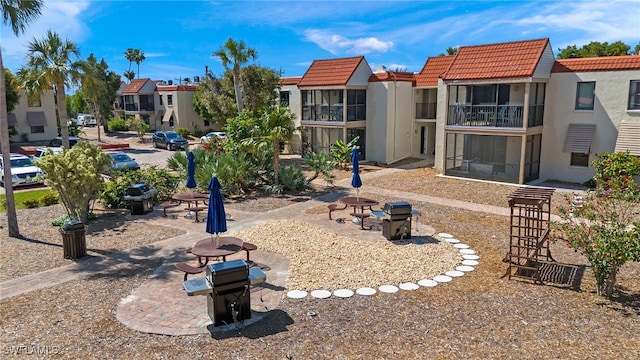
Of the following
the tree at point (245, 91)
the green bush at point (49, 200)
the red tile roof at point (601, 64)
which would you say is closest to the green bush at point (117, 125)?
the tree at point (245, 91)

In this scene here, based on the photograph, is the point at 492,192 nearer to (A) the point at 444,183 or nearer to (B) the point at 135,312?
(A) the point at 444,183

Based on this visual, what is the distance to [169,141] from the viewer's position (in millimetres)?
44938

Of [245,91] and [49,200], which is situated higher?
[245,91]

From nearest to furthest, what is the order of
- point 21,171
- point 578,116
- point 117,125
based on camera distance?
point 578,116
point 21,171
point 117,125

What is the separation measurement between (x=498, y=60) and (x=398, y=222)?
1546 centimetres

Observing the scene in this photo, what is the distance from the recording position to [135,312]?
945 cm

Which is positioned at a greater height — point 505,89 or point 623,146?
point 505,89

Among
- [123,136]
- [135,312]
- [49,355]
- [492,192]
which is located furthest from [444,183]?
[123,136]

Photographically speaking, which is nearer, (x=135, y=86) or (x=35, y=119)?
(x=35, y=119)

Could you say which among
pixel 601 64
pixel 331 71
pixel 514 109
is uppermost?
pixel 331 71

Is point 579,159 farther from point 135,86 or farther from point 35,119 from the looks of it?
point 135,86

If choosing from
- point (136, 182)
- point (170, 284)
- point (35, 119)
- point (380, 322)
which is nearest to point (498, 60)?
point (136, 182)

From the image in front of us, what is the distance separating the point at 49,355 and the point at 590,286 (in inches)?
463

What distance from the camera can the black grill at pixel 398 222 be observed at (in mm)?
14609
